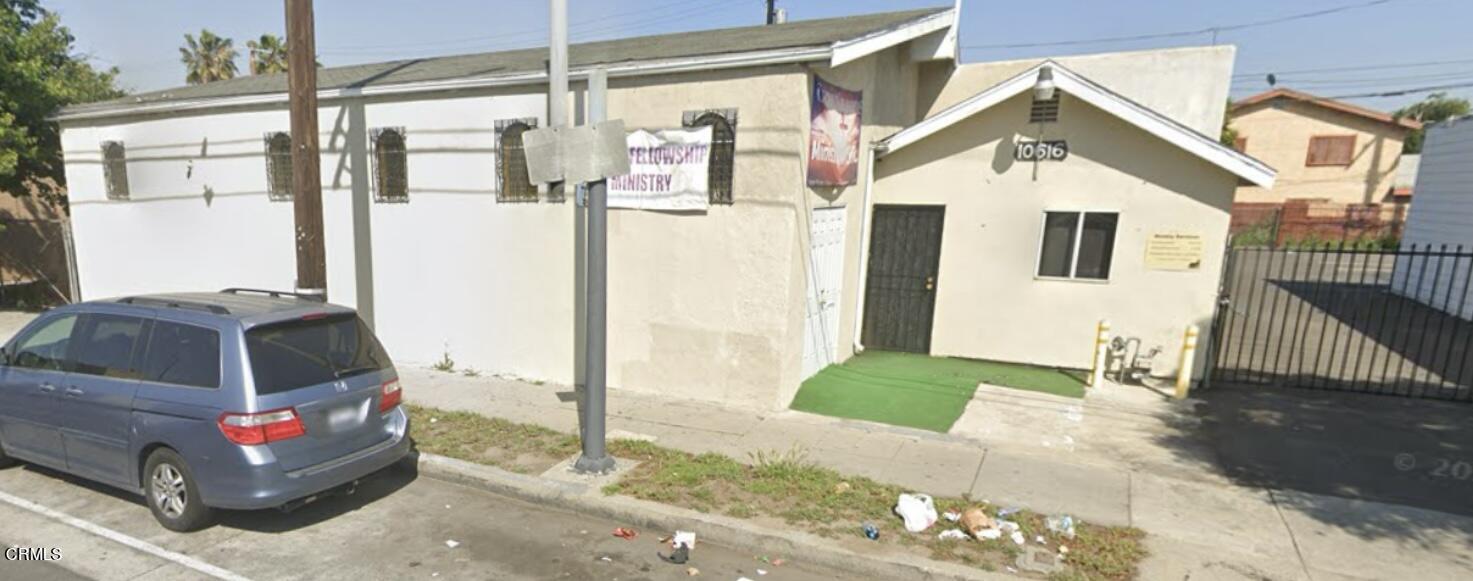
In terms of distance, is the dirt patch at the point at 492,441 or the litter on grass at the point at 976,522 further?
the dirt patch at the point at 492,441

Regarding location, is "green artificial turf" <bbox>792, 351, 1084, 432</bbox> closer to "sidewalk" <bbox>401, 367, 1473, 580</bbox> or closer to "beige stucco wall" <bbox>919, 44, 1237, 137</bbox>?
"sidewalk" <bbox>401, 367, 1473, 580</bbox>

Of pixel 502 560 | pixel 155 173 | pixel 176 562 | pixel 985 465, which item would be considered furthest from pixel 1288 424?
pixel 155 173

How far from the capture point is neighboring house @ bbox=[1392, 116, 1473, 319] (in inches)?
464

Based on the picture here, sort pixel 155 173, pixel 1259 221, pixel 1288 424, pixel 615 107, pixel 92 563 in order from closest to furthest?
pixel 92 563, pixel 1288 424, pixel 615 107, pixel 155 173, pixel 1259 221

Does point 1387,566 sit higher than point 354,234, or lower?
lower

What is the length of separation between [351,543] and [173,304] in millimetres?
2273

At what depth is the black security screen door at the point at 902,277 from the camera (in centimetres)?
932

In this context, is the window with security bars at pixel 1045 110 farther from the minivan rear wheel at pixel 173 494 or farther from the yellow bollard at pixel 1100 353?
the minivan rear wheel at pixel 173 494

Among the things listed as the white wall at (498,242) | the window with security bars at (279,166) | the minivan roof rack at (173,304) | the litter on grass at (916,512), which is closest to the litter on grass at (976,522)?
the litter on grass at (916,512)

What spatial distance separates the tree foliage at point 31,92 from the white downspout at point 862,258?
15024mm

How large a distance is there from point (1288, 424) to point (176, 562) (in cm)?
981

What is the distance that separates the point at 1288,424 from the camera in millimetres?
6797

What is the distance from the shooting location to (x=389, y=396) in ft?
16.4

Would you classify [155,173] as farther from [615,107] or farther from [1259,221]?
[1259,221]
